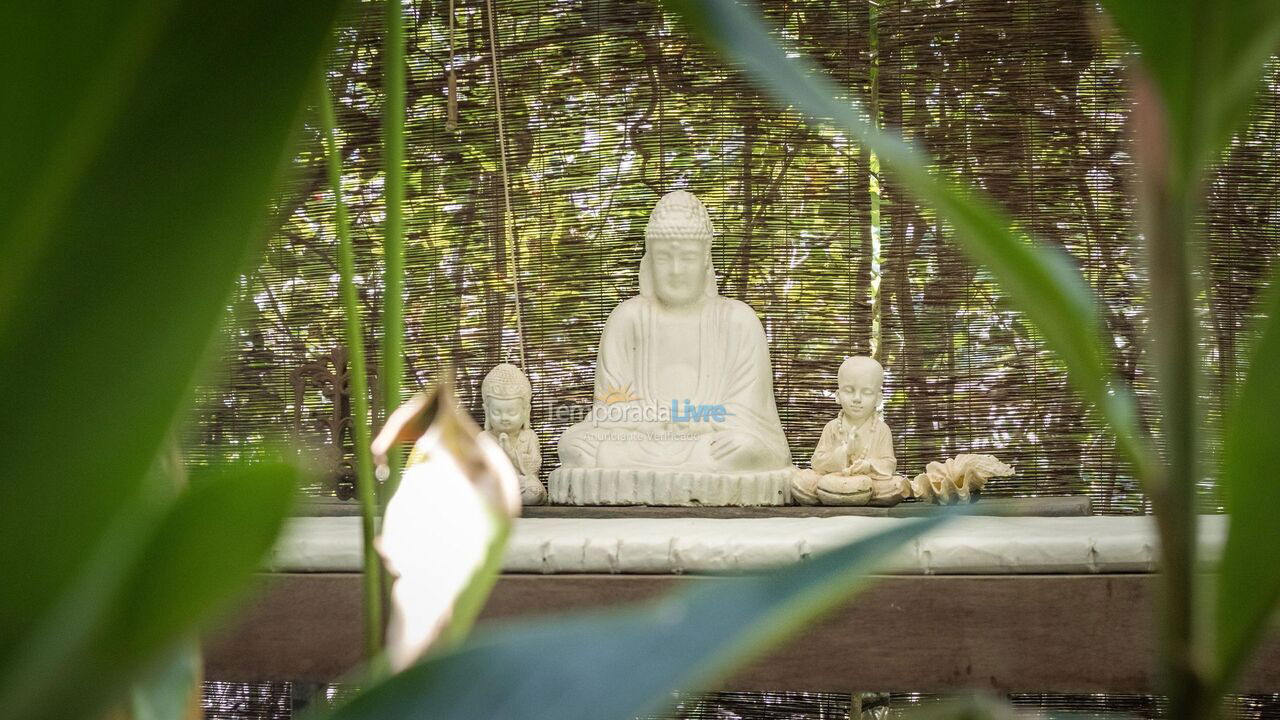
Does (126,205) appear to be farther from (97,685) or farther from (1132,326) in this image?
(1132,326)

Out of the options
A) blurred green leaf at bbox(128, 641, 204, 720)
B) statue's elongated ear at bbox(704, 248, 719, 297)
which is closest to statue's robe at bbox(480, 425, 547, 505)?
statue's elongated ear at bbox(704, 248, 719, 297)

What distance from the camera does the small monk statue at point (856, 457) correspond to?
2850 mm

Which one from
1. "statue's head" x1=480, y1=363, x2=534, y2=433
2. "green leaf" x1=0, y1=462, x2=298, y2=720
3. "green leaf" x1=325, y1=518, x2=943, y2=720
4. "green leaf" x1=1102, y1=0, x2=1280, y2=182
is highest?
"green leaf" x1=1102, y1=0, x2=1280, y2=182

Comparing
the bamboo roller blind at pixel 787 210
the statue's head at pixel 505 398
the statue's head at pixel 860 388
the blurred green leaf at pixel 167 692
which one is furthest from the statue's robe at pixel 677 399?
the blurred green leaf at pixel 167 692

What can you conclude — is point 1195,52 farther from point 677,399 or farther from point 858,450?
point 677,399

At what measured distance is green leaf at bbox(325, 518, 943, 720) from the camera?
9cm

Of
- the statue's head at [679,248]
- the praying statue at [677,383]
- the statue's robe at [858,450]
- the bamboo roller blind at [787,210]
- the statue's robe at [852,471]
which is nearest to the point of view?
the statue's robe at [852,471]

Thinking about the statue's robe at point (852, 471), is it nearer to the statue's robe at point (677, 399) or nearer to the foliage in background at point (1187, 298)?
the statue's robe at point (677, 399)

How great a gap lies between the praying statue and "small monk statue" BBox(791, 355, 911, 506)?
0.13 metres

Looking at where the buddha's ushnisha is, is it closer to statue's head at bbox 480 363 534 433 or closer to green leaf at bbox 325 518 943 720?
statue's head at bbox 480 363 534 433

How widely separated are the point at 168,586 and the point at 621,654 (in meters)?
0.04

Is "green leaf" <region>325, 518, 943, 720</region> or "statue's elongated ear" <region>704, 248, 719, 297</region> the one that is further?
"statue's elongated ear" <region>704, 248, 719, 297</region>

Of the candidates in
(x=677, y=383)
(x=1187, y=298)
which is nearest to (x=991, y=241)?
(x=1187, y=298)

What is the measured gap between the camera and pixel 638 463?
307 cm
